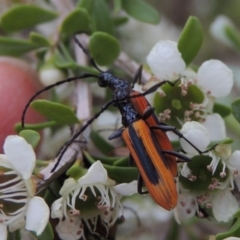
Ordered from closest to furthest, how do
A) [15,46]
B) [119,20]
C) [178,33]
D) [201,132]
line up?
[201,132] → [15,46] → [119,20] → [178,33]

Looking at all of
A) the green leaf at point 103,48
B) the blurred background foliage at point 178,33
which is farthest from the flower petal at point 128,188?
the blurred background foliage at point 178,33

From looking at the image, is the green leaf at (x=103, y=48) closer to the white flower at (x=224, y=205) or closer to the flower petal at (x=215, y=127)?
the flower petal at (x=215, y=127)

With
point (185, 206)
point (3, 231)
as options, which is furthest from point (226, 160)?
point (3, 231)

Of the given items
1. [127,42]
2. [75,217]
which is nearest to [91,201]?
[75,217]

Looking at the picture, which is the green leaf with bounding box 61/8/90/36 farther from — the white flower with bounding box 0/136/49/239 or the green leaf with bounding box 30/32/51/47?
the white flower with bounding box 0/136/49/239

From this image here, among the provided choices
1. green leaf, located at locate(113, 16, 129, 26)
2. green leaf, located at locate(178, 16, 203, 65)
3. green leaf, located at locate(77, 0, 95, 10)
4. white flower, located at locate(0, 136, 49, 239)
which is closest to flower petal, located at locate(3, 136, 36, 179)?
white flower, located at locate(0, 136, 49, 239)

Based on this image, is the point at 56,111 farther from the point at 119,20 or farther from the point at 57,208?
the point at 119,20

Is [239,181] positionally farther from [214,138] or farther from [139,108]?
[139,108]
